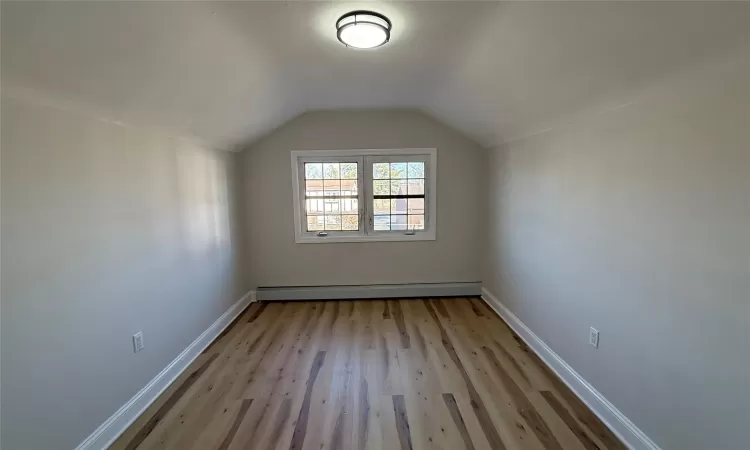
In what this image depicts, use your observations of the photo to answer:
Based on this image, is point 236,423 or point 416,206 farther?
point 416,206

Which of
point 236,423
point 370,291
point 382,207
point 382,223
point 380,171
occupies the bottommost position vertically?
point 236,423

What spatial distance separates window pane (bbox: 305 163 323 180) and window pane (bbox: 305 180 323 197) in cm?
5

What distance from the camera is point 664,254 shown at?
1784 millimetres

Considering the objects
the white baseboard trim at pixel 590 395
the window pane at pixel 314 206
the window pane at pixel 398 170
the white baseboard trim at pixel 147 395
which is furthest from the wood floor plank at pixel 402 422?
the window pane at pixel 398 170

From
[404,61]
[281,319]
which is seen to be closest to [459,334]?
[281,319]

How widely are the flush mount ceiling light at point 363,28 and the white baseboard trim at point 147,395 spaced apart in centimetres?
256

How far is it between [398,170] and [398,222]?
644 mm

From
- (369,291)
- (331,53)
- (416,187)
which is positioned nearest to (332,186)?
(416,187)

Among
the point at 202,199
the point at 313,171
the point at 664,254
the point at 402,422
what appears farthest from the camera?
the point at 313,171

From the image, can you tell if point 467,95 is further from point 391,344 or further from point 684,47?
point 391,344

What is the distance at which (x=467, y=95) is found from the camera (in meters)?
3.03

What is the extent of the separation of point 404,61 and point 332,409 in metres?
2.45

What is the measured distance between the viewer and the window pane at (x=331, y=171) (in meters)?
4.42

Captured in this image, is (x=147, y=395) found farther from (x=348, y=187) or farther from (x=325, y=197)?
(x=348, y=187)
